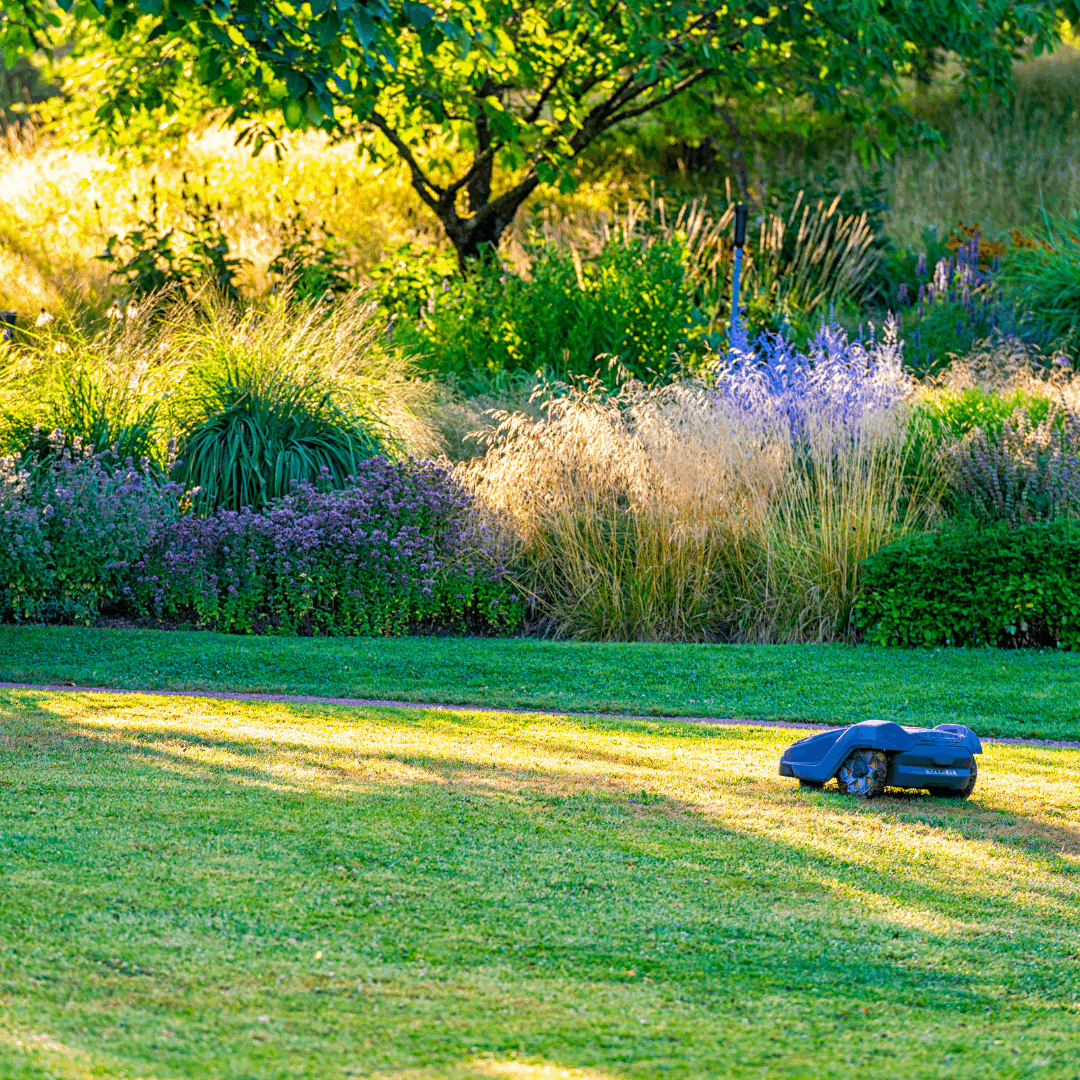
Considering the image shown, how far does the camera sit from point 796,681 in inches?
309

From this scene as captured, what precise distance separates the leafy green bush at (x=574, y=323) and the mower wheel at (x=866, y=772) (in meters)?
8.20

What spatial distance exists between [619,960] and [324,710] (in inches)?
142

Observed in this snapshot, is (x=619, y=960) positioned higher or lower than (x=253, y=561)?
lower

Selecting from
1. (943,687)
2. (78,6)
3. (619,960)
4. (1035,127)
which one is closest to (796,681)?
(943,687)

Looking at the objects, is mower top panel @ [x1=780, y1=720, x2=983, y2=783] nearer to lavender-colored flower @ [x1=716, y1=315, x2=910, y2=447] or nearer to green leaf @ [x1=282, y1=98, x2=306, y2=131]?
green leaf @ [x1=282, y1=98, x2=306, y2=131]

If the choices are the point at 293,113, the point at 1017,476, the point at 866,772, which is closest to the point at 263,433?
the point at 293,113

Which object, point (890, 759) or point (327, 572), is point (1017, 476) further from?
point (890, 759)

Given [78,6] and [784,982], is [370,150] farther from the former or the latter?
[784,982]

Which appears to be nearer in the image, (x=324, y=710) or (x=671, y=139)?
(x=324, y=710)

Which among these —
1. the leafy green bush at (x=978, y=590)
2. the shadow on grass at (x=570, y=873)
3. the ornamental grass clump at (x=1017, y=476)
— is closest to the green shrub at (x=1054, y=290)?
the ornamental grass clump at (x=1017, y=476)

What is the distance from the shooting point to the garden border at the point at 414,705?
22.4 feet

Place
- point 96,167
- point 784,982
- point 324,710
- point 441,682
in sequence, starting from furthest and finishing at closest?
point 96,167 < point 441,682 < point 324,710 < point 784,982

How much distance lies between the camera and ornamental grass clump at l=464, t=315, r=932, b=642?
370 inches

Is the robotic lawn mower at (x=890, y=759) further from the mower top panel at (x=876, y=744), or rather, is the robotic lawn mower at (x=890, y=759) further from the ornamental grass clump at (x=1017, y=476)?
the ornamental grass clump at (x=1017, y=476)
